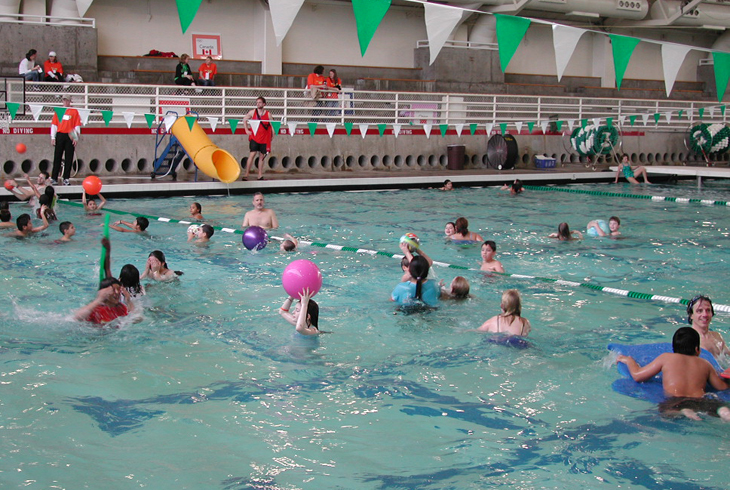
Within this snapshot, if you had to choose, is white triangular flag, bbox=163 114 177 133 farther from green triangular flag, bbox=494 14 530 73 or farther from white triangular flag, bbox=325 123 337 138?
green triangular flag, bbox=494 14 530 73

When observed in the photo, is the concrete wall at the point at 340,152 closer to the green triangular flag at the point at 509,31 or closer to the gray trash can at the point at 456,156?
the gray trash can at the point at 456,156

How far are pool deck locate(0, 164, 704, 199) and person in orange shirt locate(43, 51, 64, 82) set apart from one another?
11.0 feet

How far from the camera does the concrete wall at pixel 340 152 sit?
16.8 m

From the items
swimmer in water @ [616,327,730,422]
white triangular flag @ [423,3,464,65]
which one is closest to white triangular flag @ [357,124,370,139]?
white triangular flag @ [423,3,464,65]

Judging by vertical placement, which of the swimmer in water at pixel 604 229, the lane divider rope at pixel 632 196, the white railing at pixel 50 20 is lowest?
the swimmer in water at pixel 604 229

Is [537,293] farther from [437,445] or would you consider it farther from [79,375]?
[79,375]

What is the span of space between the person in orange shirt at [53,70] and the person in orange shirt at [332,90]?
656 cm

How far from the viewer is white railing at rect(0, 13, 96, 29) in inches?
767

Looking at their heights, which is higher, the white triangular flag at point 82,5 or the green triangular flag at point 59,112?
the white triangular flag at point 82,5

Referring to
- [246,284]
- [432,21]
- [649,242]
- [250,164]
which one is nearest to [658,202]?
[649,242]

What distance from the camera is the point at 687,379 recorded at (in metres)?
5.39

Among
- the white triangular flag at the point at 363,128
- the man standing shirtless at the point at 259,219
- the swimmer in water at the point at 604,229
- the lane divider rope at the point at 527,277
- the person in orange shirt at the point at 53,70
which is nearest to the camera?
the lane divider rope at the point at 527,277

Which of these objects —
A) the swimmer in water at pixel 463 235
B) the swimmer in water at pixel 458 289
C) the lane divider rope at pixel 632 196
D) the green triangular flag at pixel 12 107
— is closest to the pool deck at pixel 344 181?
the lane divider rope at pixel 632 196

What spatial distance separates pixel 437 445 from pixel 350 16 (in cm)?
2345
